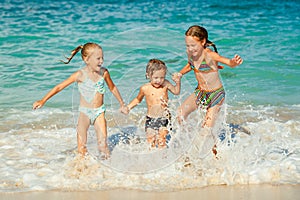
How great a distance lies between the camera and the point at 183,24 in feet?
45.7

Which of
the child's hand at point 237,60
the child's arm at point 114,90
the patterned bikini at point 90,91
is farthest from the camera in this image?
the child's arm at point 114,90

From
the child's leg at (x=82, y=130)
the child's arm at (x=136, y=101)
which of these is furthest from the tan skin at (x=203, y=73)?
the child's leg at (x=82, y=130)

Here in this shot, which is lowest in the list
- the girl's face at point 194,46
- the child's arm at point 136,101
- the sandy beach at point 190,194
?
the sandy beach at point 190,194

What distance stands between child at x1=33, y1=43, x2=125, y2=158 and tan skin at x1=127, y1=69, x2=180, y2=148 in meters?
0.26

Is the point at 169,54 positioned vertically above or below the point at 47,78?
above

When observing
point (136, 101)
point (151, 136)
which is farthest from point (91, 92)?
point (151, 136)

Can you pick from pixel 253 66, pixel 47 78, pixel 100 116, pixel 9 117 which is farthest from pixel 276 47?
pixel 100 116

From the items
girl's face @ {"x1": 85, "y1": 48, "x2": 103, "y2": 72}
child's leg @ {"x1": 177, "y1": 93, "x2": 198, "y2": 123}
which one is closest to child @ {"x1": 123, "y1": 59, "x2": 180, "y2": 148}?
child's leg @ {"x1": 177, "y1": 93, "x2": 198, "y2": 123}

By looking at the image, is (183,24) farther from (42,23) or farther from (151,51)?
(151,51)

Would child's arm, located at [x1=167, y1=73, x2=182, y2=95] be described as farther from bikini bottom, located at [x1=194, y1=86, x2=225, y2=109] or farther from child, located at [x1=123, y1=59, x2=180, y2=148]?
bikini bottom, located at [x1=194, y1=86, x2=225, y2=109]

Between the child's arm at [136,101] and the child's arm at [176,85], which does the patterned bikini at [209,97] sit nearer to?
the child's arm at [176,85]

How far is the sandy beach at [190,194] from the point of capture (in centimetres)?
→ 430

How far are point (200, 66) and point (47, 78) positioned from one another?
4.67m

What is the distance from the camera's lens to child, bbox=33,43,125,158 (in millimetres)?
4711
